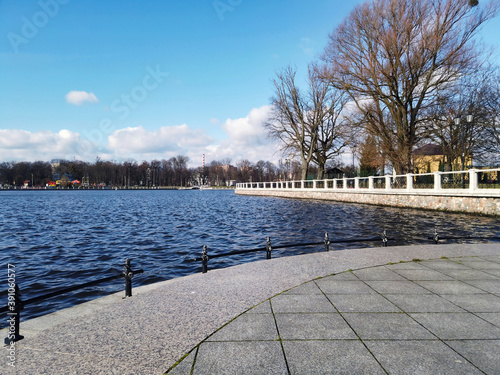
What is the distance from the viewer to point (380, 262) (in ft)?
23.4

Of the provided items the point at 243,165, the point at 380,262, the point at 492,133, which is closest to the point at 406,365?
the point at 380,262

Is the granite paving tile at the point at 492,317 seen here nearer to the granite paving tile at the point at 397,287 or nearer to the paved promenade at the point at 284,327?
the paved promenade at the point at 284,327

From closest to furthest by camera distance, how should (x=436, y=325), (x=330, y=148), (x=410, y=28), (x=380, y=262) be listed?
(x=436, y=325)
(x=380, y=262)
(x=410, y=28)
(x=330, y=148)

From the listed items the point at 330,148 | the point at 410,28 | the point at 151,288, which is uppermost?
the point at 410,28

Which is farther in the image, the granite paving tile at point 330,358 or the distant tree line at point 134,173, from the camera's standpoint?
the distant tree line at point 134,173

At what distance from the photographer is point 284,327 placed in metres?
3.83

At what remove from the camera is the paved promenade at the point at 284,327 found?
10.00 feet

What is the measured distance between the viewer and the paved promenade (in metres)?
3.05

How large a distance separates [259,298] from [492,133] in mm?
43683

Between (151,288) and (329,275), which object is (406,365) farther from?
(151,288)

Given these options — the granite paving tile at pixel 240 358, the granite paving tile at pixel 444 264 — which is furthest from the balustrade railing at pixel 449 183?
the granite paving tile at pixel 240 358

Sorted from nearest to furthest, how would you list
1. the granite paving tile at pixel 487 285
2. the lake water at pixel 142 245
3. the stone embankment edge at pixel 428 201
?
the granite paving tile at pixel 487 285 → the lake water at pixel 142 245 → the stone embankment edge at pixel 428 201

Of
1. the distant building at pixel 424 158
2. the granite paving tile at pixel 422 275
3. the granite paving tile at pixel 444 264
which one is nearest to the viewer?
the granite paving tile at pixel 422 275

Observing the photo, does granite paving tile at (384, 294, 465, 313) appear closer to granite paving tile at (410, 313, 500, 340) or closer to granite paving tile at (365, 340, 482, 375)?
granite paving tile at (410, 313, 500, 340)
